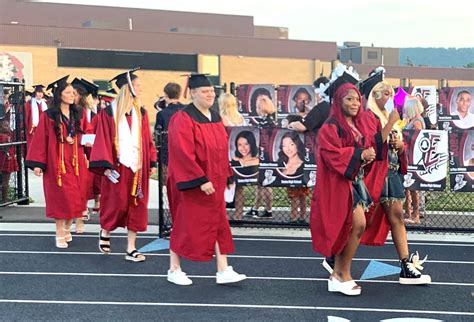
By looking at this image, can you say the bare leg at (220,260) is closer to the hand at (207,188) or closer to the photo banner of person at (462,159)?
the hand at (207,188)

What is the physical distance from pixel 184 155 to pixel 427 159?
4.07m

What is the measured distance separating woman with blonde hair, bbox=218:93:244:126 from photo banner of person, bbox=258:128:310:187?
614mm

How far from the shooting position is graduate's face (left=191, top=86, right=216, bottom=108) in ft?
18.2

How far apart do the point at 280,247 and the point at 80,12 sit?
198 ft

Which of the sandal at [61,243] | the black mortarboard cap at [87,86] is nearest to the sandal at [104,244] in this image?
the sandal at [61,243]

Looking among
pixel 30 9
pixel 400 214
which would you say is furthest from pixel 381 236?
pixel 30 9

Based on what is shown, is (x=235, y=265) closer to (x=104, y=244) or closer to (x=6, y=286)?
(x=104, y=244)

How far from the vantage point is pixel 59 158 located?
290 inches

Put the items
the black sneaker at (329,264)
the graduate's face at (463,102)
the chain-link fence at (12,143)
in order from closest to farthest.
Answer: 1. the black sneaker at (329,264)
2. the graduate's face at (463,102)
3. the chain-link fence at (12,143)

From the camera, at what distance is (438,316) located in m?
4.91

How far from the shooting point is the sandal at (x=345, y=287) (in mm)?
5418

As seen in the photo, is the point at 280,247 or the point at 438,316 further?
the point at 280,247

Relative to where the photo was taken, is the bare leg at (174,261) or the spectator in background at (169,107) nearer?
the bare leg at (174,261)

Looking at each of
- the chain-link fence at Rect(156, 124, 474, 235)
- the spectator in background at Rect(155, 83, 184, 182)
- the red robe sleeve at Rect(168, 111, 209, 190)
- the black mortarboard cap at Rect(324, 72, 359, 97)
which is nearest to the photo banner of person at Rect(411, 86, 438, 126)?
the chain-link fence at Rect(156, 124, 474, 235)
